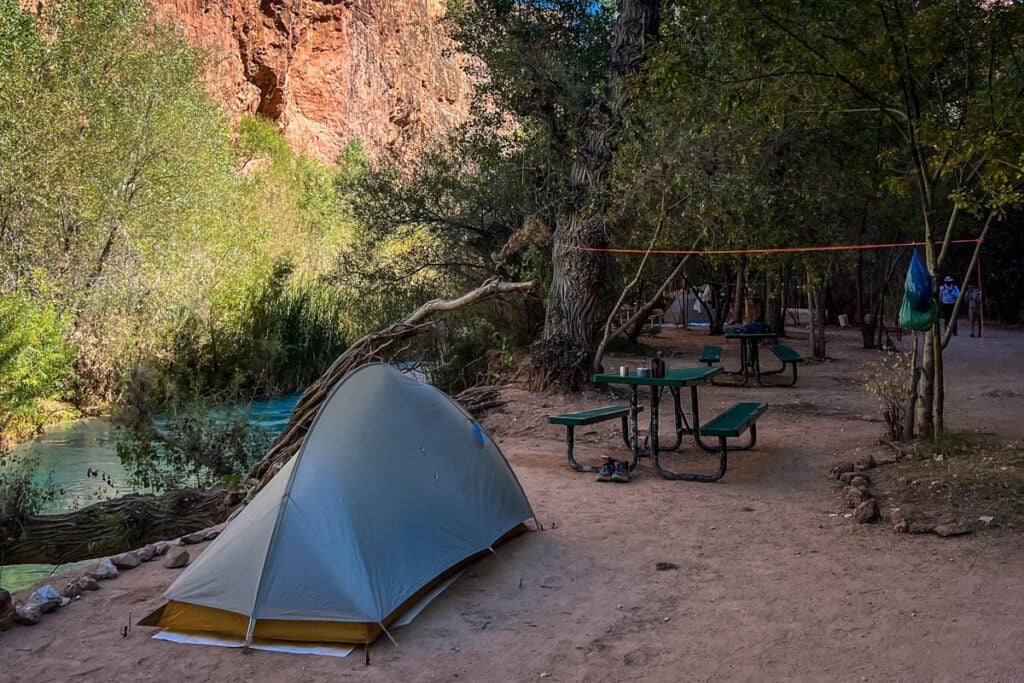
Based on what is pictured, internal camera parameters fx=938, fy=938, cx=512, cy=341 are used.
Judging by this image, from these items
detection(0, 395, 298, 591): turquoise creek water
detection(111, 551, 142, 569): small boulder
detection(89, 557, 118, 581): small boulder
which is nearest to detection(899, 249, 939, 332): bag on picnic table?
detection(111, 551, 142, 569): small boulder

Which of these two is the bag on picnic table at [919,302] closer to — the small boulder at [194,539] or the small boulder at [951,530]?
the small boulder at [951,530]

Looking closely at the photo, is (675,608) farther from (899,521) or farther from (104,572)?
(104,572)

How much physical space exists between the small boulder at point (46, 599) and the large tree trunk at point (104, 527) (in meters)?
3.59

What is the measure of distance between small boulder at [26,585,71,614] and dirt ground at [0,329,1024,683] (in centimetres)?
6

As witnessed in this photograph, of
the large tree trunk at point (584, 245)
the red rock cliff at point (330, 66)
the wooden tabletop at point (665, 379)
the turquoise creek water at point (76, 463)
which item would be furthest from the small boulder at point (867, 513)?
the red rock cliff at point (330, 66)

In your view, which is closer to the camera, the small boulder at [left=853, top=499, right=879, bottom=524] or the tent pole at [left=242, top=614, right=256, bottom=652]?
the tent pole at [left=242, top=614, right=256, bottom=652]

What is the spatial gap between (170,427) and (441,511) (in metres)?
6.22

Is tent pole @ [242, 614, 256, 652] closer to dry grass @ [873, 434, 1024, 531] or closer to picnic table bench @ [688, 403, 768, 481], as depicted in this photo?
picnic table bench @ [688, 403, 768, 481]

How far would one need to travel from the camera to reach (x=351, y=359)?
10102mm

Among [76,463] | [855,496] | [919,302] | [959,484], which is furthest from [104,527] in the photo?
[919,302]

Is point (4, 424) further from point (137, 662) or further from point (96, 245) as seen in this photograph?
point (137, 662)

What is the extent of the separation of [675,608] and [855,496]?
2.71 meters

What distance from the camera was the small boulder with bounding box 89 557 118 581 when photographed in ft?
20.3

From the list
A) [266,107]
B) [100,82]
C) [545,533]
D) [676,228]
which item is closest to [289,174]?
[266,107]
